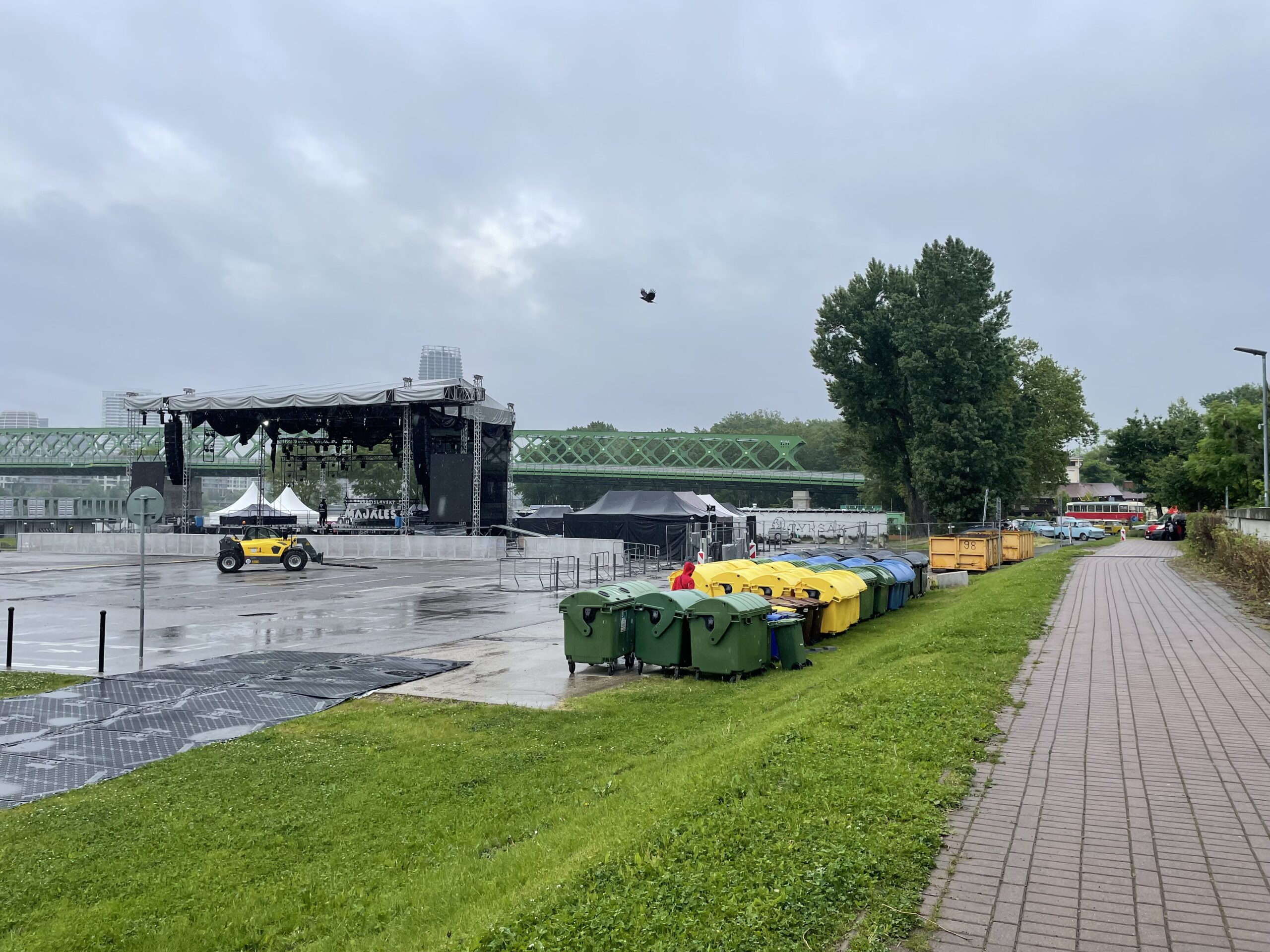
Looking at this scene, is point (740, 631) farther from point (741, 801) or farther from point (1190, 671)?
point (741, 801)

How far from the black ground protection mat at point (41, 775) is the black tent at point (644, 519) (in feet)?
99.6

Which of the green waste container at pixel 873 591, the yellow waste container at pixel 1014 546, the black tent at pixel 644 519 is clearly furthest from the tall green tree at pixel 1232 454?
the green waste container at pixel 873 591

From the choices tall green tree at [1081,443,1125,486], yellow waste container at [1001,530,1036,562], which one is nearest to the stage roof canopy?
yellow waste container at [1001,530,1036,562]

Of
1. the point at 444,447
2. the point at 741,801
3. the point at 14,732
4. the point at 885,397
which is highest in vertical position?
the point at 885,397

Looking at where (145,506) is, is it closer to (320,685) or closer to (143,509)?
(143,509)

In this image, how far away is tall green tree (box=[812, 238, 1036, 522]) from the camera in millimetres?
49469

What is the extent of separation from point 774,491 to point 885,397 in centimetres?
7009

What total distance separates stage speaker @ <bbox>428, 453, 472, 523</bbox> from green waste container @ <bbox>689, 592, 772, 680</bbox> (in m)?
33.1

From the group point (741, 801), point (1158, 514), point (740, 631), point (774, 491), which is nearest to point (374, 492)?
point (774, 491)

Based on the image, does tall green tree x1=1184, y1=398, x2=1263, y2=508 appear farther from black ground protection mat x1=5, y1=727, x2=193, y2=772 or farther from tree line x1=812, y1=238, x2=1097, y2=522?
black ground protection mat x1=5, y1=727, x2=193, y2=772

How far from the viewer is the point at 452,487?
146 feet

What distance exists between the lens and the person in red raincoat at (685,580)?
16578 millimetres

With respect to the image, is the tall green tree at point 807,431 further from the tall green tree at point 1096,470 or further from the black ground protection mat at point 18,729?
the black ground protection mat at point 18,729

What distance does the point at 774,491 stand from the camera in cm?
12469
